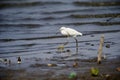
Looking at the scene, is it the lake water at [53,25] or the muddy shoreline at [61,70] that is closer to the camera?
the muddy shoreline at [61,70]

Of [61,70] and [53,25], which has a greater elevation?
[53,25]

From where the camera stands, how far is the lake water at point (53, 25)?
16817 mm

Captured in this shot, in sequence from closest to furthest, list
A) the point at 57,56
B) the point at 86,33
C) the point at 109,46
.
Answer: the point at 57,56, the point at 109,46, the point at 86,33

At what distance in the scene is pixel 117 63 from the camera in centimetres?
1366

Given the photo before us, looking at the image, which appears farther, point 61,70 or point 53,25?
point 53,25

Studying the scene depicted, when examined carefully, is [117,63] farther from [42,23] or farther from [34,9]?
[34,9]

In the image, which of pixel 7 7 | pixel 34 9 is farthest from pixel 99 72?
pixel 7 7

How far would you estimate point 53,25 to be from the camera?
997 inches

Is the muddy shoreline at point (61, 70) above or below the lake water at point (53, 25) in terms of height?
below

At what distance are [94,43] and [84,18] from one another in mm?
10367

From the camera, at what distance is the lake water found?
16817 millimetres

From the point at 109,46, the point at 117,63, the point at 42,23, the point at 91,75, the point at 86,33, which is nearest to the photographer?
the point at 91,75

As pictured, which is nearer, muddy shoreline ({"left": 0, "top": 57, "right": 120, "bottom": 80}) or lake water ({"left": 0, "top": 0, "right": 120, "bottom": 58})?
muddy shoreline ({"left": 0, "top": 57, "right": 120, "bottom": 80})

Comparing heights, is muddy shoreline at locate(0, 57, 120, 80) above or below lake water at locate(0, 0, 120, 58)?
below
